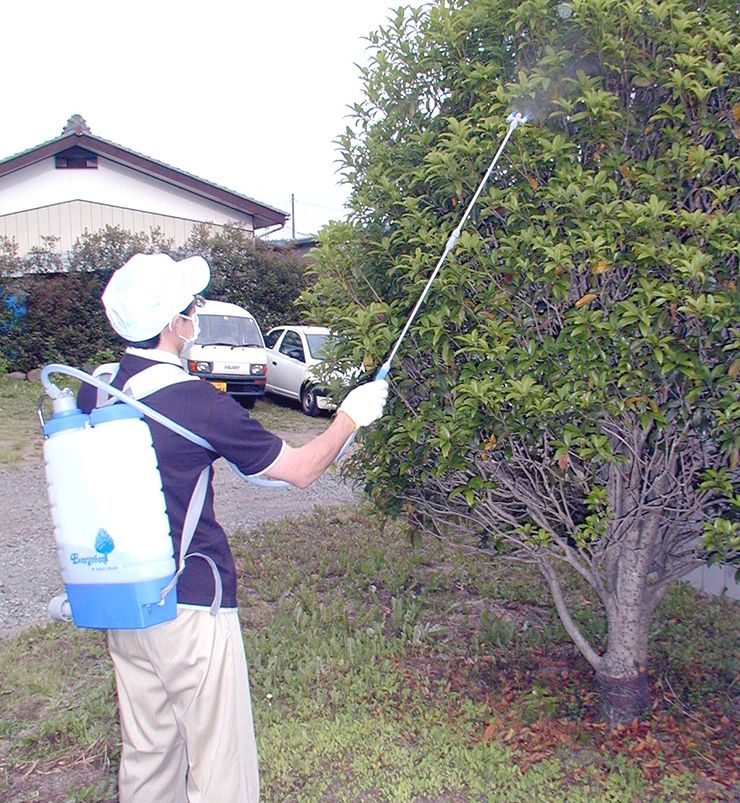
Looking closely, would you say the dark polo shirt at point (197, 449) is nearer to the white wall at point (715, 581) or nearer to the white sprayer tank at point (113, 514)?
the white sprayer tank at point (113, 514)

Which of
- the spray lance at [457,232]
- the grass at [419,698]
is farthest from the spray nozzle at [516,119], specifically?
the grass at [419,698]

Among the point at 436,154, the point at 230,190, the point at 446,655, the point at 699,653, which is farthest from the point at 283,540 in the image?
the point at 230,190

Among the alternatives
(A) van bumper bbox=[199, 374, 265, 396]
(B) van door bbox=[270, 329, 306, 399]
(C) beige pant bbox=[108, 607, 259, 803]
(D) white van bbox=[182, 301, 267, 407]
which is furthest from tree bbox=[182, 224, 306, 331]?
(C) beige pant bbox=[108, 607, 259, 803]

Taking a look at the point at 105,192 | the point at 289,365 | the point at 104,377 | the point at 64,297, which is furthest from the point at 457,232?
the point at 105,192

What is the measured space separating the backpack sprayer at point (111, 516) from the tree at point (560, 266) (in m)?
1.12

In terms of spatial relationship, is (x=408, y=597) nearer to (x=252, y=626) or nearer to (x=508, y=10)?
(x=252, y=626)

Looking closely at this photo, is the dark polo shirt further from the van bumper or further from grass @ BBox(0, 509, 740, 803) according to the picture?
the van bumper

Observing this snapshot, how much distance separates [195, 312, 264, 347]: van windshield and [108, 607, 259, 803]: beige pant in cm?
1207

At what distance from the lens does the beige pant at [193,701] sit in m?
2.53

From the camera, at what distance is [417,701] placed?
3.88m

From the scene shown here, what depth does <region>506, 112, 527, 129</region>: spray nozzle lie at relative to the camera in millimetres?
3002

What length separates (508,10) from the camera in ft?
10.3

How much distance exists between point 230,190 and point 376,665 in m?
18.8

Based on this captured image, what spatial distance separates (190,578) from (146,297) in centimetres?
84
